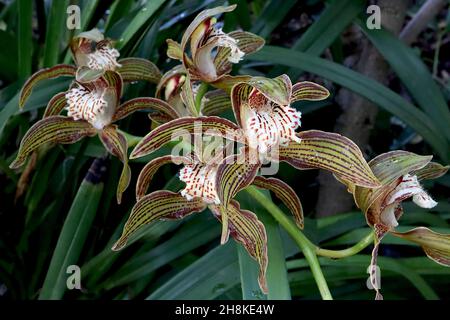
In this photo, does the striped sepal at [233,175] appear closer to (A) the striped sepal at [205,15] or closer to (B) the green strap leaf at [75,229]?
(A) the striped sepal at [205,15]

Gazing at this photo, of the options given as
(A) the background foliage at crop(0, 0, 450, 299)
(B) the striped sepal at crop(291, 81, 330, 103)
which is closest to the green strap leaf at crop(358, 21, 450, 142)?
(A) the background foliage at crop(0, 0, 450, 299)

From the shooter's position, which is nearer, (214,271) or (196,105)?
(196,105)

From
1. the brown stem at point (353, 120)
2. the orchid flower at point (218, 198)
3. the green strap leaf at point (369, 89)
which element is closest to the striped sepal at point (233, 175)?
the orchid flower at point (218, 198)

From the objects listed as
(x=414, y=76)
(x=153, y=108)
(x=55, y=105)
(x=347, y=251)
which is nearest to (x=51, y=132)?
(x=55, y=105)

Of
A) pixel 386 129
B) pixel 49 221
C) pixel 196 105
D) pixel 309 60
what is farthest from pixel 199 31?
pixel 386 129

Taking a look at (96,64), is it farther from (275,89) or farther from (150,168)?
(275,89)

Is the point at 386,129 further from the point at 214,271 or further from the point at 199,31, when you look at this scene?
the point at 199,31

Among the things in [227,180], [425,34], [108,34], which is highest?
[425,34]
